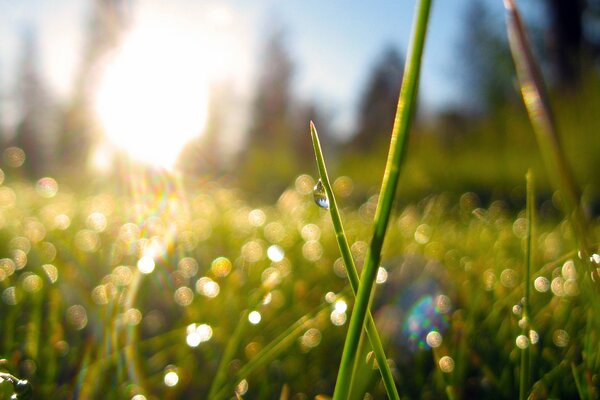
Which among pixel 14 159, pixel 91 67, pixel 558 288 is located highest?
pixel 91 67

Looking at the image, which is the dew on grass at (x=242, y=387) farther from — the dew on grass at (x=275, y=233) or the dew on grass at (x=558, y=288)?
the dew on grass at (x=275, y=233)

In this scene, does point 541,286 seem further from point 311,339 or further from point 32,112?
point 32,112

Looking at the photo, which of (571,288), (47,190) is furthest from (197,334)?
(47,190)

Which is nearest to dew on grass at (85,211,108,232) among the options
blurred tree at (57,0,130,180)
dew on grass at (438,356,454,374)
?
dew on grass at (438,356,454,374)

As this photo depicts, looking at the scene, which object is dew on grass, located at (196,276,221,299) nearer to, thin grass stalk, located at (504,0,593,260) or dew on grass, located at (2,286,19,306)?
dew on grass, located at (2,286,19,306)

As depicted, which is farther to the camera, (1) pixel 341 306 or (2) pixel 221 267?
(2) pixel 221 267

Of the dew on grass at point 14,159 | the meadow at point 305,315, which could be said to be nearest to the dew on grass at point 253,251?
the meadow at point 305,315

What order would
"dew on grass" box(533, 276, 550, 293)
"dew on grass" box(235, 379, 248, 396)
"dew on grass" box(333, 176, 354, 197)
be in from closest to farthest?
"dew on grass" box(235, 379, 248, 396) < "dew on grass" box(533, 276, 550, 293) < "dew on grass" box(333, 176, 354, 197)
